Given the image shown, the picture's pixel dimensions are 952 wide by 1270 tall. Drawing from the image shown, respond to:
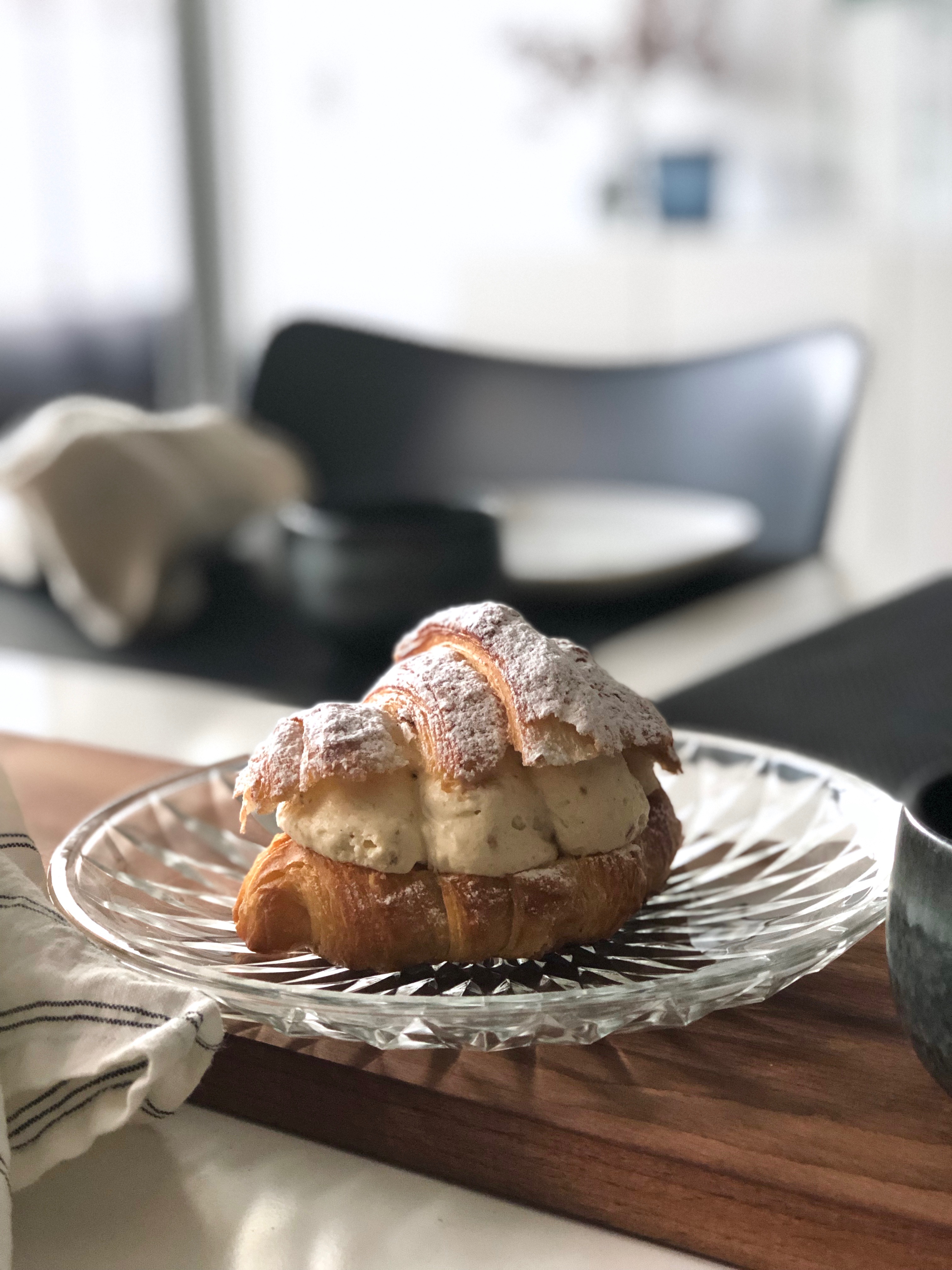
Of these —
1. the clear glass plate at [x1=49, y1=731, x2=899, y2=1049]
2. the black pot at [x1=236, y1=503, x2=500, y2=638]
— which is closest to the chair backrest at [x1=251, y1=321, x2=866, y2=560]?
the black pot at [x1=236, y1=503, x2=500, y2=638]

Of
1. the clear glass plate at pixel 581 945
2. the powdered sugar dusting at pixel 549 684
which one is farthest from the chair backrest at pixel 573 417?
the powdered sugar dusting at pixel 549 684

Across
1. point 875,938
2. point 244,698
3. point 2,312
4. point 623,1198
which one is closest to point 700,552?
point 244,698

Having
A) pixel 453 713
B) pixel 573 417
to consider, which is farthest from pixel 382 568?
pixel 573 417

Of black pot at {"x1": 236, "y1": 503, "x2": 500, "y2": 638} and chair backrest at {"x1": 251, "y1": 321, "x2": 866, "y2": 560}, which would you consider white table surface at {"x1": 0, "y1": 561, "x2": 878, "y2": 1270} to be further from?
chair backrest at {"x1": 251, "y1": 321, "x2": 866, "y2": 560}

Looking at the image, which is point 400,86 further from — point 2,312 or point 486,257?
point 2,312

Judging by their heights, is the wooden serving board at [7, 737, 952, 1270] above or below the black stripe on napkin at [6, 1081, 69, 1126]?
below

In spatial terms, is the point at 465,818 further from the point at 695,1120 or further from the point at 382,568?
the point at 382,568

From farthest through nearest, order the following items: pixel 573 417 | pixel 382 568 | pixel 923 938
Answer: pixel 573 417
pixel 382 568
pixel 923 938
